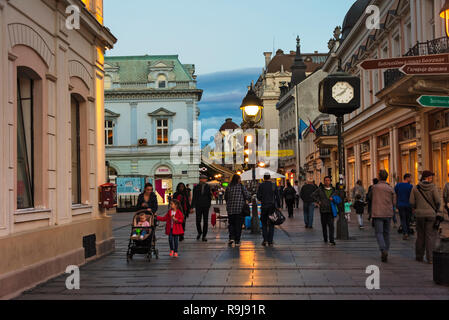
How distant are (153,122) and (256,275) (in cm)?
4864

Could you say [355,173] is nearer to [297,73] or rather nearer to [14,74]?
[14,74]

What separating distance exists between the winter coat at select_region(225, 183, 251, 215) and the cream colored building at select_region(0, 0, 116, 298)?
3033 mm

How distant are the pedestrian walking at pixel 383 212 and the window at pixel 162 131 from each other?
46.3 m

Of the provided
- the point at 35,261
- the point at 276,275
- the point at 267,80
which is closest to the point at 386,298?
the point at 276,275

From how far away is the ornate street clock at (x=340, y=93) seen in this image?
16.6m

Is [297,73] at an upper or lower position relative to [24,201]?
upper

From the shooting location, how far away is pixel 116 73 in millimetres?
58562

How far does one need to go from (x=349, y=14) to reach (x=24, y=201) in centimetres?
3717

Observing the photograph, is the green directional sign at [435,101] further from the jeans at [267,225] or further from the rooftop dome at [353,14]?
the rooftop dome at [353,14]

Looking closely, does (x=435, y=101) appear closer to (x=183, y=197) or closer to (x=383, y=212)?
(x=383, y=212)

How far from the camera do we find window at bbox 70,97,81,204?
42.7 feet
